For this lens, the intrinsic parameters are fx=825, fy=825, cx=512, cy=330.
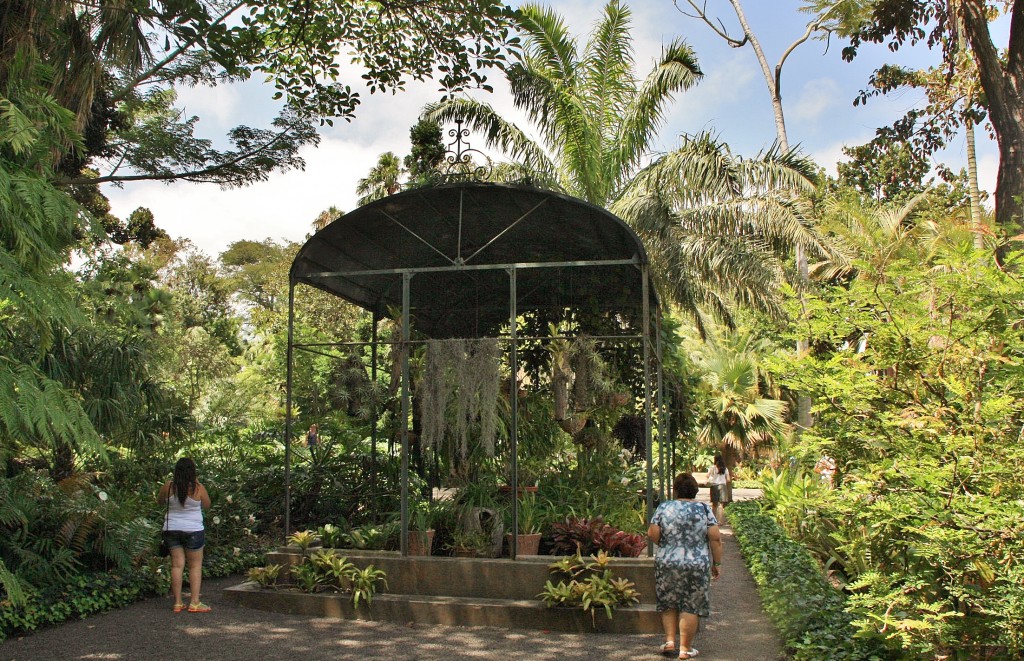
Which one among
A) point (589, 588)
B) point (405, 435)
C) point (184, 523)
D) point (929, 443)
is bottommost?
point (589, 588)

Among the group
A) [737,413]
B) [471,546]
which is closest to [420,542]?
[471,546]

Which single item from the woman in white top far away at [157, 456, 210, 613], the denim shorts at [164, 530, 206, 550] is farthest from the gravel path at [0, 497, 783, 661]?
the denim shorts at [164, 530, 206, 550]

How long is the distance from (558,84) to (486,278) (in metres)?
5.17

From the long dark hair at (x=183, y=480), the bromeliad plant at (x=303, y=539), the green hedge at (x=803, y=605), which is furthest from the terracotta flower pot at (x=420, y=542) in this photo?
the green hedge at (x=803, y=605)

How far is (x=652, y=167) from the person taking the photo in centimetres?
1489

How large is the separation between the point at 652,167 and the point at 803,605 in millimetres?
10327

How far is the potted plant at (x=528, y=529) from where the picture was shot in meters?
7.72

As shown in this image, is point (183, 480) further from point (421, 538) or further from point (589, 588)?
point (589, 588)

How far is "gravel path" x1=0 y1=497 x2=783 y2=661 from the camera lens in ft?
20.3

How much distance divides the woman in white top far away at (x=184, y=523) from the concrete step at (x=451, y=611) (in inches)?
20.4

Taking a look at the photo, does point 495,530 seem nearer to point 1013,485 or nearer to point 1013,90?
point 1013,485

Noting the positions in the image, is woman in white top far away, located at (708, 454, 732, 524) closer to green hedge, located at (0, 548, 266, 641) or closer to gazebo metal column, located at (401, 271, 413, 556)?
gazebo metal column, located at (401, 271, 413, 556)

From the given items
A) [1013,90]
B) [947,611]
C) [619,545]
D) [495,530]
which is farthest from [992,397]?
[1013,90]

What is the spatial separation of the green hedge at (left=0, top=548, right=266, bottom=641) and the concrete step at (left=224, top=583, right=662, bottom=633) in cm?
92
